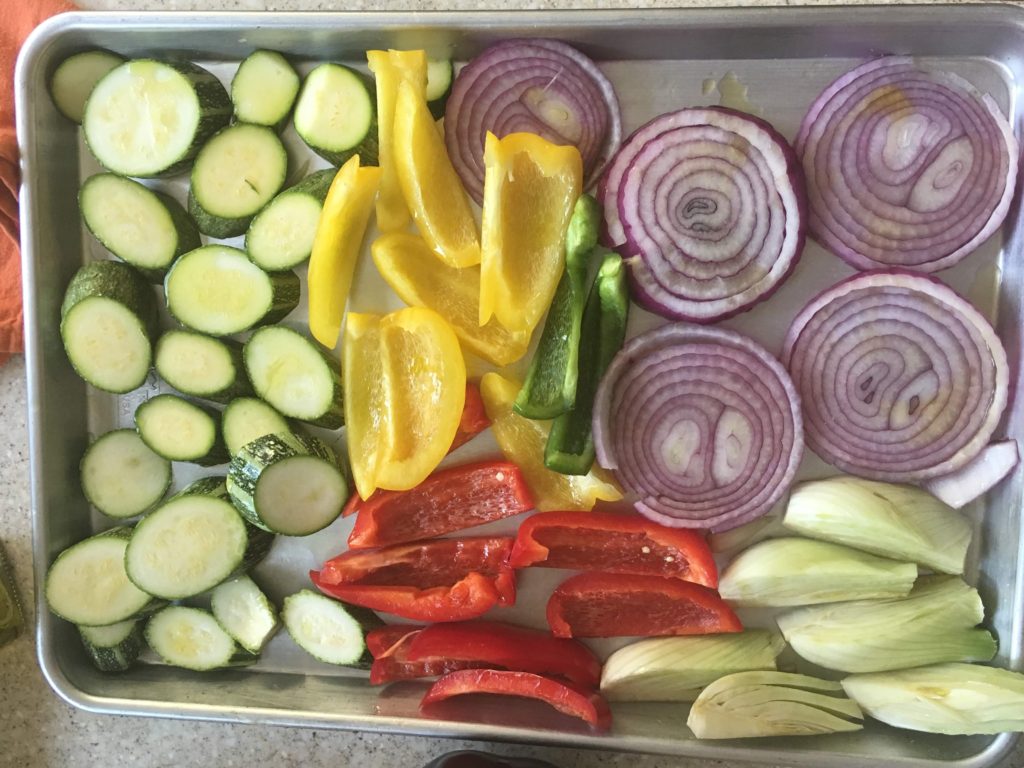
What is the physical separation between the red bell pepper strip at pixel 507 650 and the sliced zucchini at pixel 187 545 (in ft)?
1.61

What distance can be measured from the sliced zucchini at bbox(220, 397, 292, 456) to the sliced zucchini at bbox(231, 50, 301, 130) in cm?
66

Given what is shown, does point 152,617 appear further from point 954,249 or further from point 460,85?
point 954,249

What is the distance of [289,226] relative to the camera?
2.02 meters

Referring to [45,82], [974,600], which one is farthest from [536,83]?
[974,600]

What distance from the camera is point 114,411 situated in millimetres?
2223

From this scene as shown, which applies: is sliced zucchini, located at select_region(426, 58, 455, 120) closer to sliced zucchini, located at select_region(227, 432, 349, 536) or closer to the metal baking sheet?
the metal baking sheet

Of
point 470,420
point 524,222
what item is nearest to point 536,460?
point 470,420

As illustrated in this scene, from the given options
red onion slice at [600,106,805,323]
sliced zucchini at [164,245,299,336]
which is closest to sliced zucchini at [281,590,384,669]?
sliced zucchini at [164,245,299,336]

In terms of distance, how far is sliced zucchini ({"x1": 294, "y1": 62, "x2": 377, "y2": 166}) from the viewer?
1994 mm

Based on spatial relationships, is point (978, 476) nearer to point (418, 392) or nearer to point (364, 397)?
point (418, 392)

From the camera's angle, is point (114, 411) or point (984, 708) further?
point (114, 411)

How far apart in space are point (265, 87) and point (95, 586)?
1270 mm

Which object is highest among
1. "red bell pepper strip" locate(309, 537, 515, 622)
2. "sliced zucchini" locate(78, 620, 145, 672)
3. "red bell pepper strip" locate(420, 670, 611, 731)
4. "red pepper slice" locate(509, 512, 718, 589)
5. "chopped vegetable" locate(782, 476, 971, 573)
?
"chopped vegetable" locate(782, 476, 971, 573)

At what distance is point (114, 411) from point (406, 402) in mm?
805
